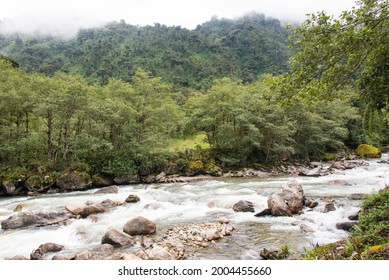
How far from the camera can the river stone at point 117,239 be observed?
10.6 m

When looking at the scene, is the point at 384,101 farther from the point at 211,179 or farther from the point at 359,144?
the point at 359,144

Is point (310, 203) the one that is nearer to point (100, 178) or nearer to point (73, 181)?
point (100, 178)

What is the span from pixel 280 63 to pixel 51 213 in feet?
338

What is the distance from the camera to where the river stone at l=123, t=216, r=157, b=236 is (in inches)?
463

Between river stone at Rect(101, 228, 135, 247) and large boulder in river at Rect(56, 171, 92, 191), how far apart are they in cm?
A: 1397

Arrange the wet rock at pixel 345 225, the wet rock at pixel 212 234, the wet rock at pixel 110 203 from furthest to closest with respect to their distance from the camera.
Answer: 1. the wet rock at pixel 110 203
2. the wet rock at pixel 345 225
3. the wet rock at pixel 212 234

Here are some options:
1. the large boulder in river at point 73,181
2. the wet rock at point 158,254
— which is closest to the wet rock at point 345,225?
the wet rock at point 158,254

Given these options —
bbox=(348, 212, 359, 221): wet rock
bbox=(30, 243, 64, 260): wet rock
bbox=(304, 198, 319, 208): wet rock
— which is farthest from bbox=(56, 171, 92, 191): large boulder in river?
bbox=(348, 212, 359, 221): wet rock

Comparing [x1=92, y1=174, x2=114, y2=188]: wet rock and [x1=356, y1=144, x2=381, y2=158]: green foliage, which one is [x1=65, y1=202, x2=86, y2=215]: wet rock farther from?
[x1=356, y1=144, x2=381, y2=158]: green foliage

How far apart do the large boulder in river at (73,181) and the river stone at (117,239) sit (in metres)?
14.0

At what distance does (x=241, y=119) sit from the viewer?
29.1 metres

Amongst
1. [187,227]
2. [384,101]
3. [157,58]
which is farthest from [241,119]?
[157,58]

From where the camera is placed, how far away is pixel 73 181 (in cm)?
2358

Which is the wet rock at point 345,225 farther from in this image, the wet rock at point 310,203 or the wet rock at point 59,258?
the wet rock at point 59,258
